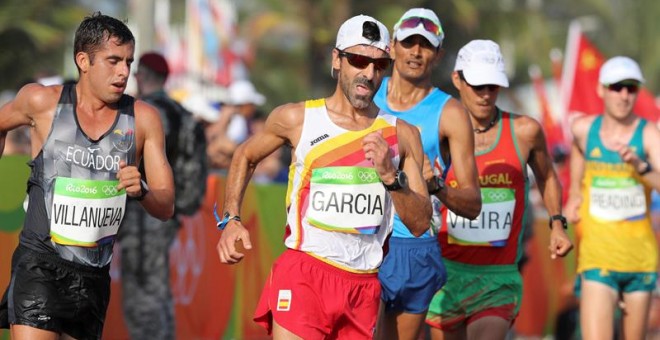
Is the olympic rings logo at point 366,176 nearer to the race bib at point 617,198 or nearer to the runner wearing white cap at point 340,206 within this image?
the runner wearing white cap at point 340,206

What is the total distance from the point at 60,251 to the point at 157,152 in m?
0.76

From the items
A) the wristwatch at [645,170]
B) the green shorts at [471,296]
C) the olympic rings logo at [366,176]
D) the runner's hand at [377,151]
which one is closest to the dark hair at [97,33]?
the olympic rings logo at [366,176]

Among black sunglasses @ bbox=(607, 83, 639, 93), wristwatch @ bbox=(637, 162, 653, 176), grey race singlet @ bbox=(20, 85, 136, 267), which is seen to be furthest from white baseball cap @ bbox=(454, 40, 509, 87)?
grey race singlet @ bbox=(20, 85, 136, 267)

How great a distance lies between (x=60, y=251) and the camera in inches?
279

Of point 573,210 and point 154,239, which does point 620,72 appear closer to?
point 573,210

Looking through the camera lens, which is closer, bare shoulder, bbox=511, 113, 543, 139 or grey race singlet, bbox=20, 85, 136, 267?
grey race singlet, bbox=20, 85, 136, 267

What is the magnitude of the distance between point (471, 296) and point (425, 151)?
1357 millimetres

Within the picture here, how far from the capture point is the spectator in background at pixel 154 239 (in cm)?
1080

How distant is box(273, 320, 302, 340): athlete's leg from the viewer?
7.09 m

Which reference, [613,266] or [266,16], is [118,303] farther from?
[266,16]

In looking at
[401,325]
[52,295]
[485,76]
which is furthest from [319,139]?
[485,76]

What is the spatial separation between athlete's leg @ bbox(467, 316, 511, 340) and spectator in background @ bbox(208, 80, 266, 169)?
525 centimetres

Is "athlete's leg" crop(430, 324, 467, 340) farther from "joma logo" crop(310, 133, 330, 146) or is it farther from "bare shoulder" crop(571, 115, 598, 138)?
"joma logo" crop(310, 133, 330, 146)

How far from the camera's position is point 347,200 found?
23.3 feet
